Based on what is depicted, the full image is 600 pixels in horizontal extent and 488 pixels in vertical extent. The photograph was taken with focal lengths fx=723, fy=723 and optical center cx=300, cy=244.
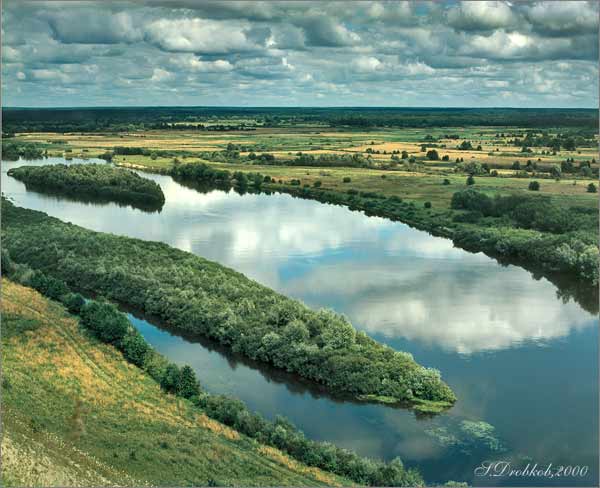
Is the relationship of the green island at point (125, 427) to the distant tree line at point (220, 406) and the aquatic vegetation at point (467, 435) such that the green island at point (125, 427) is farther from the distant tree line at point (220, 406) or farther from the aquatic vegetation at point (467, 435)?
A: the aquatic vegetation at point (467, 435)

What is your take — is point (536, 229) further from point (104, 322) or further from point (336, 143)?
point (336, 143)

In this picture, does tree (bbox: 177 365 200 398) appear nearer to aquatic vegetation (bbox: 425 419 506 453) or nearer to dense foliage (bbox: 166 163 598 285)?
aquatic vegetation (bbox: 425 419 506 453)

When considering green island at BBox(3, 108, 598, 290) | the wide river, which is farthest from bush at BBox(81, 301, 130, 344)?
green island at BBox(3, 108, 598, 290)

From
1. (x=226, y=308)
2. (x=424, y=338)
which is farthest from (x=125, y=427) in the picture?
(x=424, y=338)

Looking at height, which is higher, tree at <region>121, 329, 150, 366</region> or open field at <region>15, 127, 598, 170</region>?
open field at <region>15, 127, 598, 170</region>

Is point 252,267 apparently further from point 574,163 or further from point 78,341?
point 574,163

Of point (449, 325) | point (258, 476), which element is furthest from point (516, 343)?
point (258, 476)
